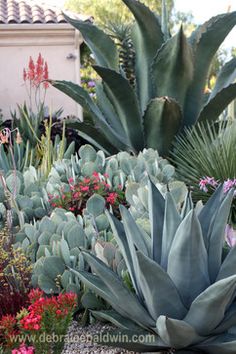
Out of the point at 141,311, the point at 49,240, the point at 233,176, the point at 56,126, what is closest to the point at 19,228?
the point at 49,240

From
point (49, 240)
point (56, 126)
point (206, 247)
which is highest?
point (206, 247)

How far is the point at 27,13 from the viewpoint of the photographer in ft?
43.0

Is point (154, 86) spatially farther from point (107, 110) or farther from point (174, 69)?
point (107, 110)

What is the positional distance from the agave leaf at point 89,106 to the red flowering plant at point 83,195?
2.07 metres

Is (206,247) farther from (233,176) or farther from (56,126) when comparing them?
(56,126)

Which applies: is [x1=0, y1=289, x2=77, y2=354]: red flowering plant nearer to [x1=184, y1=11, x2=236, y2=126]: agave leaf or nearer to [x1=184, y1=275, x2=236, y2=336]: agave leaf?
[x1=184, y1=275, x2=236, y2=336]: agave leaf

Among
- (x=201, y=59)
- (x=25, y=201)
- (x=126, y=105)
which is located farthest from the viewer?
(x=201, y=59)

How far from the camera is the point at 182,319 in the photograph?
8.17 feet

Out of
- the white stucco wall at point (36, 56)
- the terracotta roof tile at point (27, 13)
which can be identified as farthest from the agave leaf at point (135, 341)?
the terracotta roof tile at point (27, 13)

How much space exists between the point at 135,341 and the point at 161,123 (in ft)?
12.2

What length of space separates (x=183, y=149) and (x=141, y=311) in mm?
3423

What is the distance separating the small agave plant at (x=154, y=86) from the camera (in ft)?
19.5

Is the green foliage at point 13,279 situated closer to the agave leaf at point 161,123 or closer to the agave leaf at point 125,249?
the agave leaf at point 125,249

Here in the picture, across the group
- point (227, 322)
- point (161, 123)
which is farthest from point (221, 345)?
point (161, 123)
